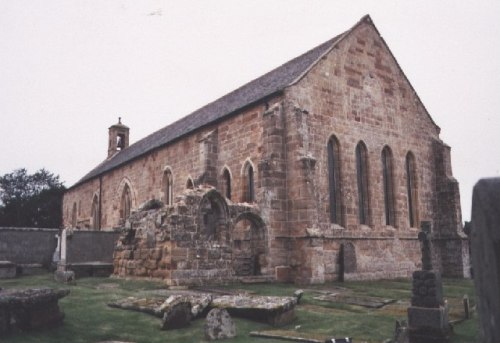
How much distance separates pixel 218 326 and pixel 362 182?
13.1 metres

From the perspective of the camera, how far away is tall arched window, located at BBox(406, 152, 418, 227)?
68.0 ft

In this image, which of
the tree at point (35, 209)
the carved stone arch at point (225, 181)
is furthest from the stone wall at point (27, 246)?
the tree at point (35, 209)

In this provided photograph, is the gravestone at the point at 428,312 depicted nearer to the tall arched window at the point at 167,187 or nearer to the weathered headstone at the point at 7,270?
the weathered headstone at the point at 7,270

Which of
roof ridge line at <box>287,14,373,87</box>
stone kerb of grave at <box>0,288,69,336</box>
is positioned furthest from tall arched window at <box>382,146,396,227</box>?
stone kerb of grave at <box>0,288,69,336</box>

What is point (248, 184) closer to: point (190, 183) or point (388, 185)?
point (190, 183)

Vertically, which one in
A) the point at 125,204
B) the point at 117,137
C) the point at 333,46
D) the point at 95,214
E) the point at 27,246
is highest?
the point at 117,137

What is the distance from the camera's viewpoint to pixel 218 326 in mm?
7484

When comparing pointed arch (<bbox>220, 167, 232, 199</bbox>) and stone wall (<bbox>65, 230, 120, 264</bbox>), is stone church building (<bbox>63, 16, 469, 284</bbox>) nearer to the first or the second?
pointed arch (<bbox>220, 167, 232, 199</bbox>)

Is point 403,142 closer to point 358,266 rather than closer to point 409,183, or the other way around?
point 409,183

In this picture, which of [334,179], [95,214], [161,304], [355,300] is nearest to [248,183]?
[334,179]

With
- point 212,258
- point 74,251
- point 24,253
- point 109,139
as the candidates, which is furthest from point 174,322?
point 109,139

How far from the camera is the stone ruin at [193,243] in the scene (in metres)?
14.1

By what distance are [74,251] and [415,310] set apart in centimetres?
1679

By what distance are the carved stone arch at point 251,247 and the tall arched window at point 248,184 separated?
1573 millimetres
